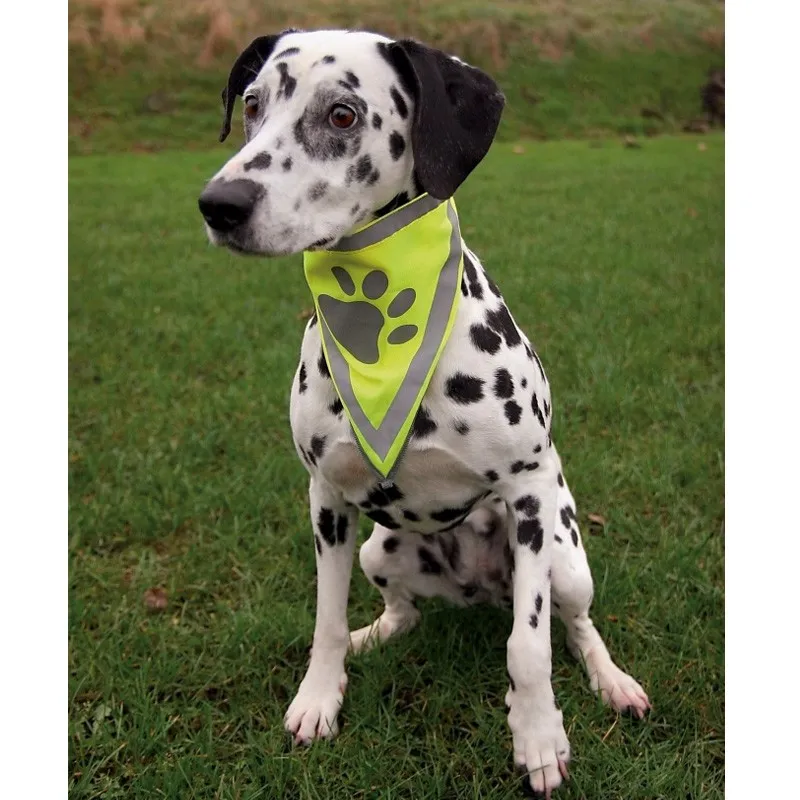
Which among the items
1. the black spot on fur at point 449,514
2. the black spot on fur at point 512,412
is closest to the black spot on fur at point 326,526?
the black spot on fur at point 449,514

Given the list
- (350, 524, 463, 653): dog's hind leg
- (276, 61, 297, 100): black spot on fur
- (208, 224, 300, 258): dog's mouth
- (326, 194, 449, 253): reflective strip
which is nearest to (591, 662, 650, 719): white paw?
(350, 524, 463, 653): dog's hind leg

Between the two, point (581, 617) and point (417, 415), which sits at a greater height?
point (417, 415)

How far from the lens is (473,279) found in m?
2.40

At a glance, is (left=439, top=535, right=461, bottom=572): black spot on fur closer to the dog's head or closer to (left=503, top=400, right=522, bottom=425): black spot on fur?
(left=503, top=400, right=522, bottom=425): black spot on fur

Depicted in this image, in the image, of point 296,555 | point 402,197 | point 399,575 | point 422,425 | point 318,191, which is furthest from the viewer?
point 296,555

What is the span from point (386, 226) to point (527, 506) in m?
0.86

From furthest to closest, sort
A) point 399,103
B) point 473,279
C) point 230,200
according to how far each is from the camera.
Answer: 1. point 473,279
2. point 399,103
3. point 230,200

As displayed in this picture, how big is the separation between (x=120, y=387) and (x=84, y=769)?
115 inches

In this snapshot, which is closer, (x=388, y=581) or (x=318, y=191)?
(x=318, y=191)

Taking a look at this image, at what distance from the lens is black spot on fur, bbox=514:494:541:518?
233cm

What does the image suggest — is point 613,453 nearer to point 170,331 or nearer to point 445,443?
point 445,443

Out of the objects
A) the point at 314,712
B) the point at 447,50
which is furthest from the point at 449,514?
the point at 447,50

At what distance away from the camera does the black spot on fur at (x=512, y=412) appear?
2266 mm

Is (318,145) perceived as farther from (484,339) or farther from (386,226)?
(484,339)
